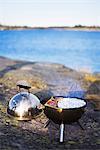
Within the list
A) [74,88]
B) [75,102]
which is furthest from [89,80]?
[75,102]

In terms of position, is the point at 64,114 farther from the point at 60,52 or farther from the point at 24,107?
the point at 60,52

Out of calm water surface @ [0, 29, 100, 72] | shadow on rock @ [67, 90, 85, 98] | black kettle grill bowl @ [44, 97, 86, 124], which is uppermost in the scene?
calm water surface @ [0, 29, 100, 72]

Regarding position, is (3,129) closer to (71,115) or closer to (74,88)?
(71,115)

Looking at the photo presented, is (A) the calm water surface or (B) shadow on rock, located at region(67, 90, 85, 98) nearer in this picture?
(B) shadow on rock, located at region(67, 90, 85, 98)

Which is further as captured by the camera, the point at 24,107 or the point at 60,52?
the point at 60,52

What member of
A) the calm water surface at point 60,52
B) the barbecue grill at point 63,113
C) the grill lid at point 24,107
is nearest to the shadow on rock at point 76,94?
the grill lid at point 24,107

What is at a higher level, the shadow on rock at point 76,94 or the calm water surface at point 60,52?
the calm water surface at point 60,52

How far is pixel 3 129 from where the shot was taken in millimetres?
8695

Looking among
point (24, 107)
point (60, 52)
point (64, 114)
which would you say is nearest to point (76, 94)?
point (24, 107)

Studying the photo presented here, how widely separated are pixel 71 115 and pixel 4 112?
3.13 metres

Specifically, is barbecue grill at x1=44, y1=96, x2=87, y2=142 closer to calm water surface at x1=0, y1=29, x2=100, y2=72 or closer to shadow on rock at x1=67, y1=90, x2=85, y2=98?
shadow on rock at x1=67, y1=90, x2=85, y2=98

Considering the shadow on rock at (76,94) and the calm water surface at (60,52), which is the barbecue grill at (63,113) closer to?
the shadow on rock at (76,94)

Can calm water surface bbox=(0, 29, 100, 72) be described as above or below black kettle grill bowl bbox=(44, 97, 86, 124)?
above

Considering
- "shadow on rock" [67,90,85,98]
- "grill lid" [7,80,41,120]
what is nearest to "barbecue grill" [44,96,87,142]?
"grill lid" [7,80,41,120]
